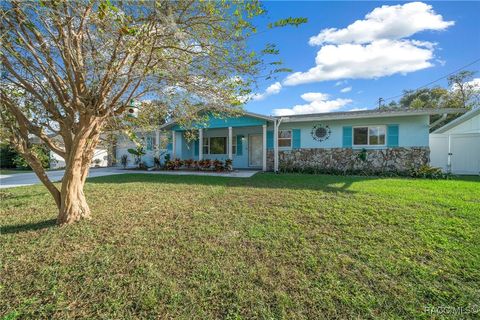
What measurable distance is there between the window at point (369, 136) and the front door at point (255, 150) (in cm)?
586

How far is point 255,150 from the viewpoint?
15.4m

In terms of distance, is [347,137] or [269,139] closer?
[347,137]

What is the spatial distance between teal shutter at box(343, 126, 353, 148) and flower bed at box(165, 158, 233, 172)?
683 cm

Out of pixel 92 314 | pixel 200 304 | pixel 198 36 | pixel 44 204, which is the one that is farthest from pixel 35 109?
pixel 200 304

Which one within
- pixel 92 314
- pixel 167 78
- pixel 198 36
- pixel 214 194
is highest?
pixel 198 36

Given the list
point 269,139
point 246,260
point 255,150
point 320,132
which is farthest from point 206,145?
point 246,260

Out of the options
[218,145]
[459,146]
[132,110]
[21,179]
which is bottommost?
[21,179]

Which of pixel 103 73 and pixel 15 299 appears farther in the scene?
pixel 103 73

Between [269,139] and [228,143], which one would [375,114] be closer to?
[269,139]

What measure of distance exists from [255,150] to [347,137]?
5860mm

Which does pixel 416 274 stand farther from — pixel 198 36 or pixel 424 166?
pixel 424 166

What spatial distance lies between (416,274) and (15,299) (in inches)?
188

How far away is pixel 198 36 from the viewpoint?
381cm

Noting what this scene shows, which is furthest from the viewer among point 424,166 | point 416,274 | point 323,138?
point 323,138
